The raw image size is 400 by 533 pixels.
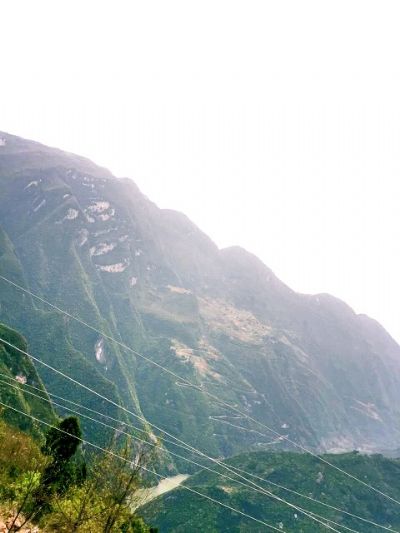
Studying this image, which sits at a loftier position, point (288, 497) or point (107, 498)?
point (107, 498)

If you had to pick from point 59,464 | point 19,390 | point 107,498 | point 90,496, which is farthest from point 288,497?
point 90,496

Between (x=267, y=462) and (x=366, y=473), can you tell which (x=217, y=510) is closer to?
(x=267, y=462)

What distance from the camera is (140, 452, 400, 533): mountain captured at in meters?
120

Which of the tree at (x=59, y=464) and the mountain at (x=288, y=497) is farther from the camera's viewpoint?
the mountain at (x=288, y=497)

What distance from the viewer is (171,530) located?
115625 millimetres

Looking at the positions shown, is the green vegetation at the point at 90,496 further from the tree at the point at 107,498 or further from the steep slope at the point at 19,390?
the steep slope at the point at 19,390

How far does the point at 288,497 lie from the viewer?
139125 millimetres

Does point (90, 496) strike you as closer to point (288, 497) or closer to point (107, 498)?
point (107, 498)

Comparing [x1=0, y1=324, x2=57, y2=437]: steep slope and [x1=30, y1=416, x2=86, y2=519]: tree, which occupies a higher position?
[x1=30, y1=416, x2=86, y2=519]: tree

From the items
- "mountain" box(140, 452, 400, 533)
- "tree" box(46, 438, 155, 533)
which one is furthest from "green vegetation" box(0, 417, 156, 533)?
"mountain" box(140, 452, 400, 533)

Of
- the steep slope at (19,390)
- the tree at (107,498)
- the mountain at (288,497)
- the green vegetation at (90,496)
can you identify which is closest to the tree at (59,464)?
the green vegetation at (90,496)

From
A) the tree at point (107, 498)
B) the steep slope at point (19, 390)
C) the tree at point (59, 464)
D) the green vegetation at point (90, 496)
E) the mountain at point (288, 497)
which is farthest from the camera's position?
the mountain at point (288, 497)

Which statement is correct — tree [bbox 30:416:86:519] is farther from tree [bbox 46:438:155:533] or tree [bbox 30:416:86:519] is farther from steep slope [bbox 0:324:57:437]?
steep slope [bbox 0:324:57:437]

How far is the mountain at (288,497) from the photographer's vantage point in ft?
392
